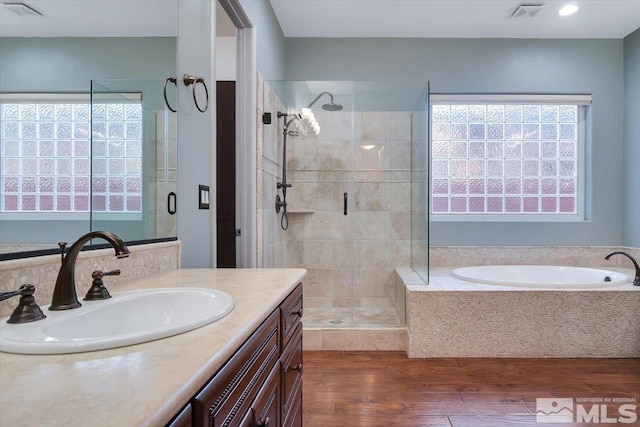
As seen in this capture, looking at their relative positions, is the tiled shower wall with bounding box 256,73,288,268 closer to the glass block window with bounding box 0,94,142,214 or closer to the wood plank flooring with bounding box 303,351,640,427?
the wood plank flooring with bounding box 303,351,640,427

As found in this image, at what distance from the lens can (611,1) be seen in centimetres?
289

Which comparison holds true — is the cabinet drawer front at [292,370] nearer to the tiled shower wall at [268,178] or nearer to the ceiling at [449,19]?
the tiled shower wall at [268,178]

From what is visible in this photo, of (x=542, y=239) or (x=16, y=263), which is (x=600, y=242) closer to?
(x=542, y=239)

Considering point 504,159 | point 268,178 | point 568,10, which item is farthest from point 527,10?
point 268,178

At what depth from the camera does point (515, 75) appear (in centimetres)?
356

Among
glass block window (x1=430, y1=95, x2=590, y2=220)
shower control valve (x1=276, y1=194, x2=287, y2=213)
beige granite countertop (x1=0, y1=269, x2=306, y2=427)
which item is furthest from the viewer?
glass block window (x1=430, y1=95, x2=590, y2=220)

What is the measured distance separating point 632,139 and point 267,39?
11.6 feet

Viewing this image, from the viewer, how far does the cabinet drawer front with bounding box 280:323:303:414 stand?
1.15m

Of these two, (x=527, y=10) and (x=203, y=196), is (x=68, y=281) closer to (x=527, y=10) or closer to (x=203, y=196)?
(x=203, y=196)

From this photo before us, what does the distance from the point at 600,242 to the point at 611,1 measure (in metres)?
2.15

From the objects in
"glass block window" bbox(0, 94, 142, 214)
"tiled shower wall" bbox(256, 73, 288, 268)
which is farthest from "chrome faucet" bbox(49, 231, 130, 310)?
"tiled shower wall" bbox(256, 73, 288, 268)

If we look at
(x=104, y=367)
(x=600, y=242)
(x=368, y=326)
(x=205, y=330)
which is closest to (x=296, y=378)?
(x=205, y=330)

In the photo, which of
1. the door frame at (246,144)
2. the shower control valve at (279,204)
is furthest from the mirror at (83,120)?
the shower control valve at (279,204)

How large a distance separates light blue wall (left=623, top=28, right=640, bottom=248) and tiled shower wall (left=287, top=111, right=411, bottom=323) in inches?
83.1
